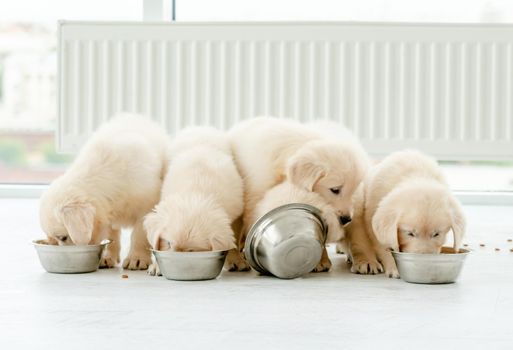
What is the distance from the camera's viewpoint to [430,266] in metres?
2.57

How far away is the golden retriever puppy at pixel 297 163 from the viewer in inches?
111

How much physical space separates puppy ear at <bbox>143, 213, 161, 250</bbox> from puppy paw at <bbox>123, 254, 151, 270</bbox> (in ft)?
0.74

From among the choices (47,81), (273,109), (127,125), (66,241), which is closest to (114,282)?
(66,241)

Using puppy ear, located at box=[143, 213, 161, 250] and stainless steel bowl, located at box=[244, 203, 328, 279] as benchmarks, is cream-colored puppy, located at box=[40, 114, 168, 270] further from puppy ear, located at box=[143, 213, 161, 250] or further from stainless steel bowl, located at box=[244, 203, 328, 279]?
stainless steel bowl, located at box=[244, 203, 328, 279]

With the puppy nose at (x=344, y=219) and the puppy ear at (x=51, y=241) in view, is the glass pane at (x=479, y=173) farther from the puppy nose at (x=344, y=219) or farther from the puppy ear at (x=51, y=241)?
the puppy ear at (x=51, y=241)

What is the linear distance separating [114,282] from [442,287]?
98 cm

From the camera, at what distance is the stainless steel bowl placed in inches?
103

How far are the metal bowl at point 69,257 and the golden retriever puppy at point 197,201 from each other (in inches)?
7.6

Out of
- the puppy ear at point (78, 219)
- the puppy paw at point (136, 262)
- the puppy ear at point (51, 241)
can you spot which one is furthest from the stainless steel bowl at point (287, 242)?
the puppy ear at point (51, 241)

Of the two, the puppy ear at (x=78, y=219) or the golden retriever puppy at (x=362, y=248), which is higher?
the puppy ear at (x=78, y=219)

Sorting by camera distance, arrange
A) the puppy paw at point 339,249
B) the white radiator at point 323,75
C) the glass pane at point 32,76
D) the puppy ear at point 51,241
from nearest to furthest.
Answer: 1. the puppy ear at point 51,241
2. the puppy paw at point 339,249
3. the white radiator at point 323,75
4. the glass pane at point 32,76

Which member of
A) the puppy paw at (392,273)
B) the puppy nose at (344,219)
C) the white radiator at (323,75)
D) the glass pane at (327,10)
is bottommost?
the puppy paw at (392,273)

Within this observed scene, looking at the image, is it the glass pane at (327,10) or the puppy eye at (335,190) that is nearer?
the puppy eye at (335,190)

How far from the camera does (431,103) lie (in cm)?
520
